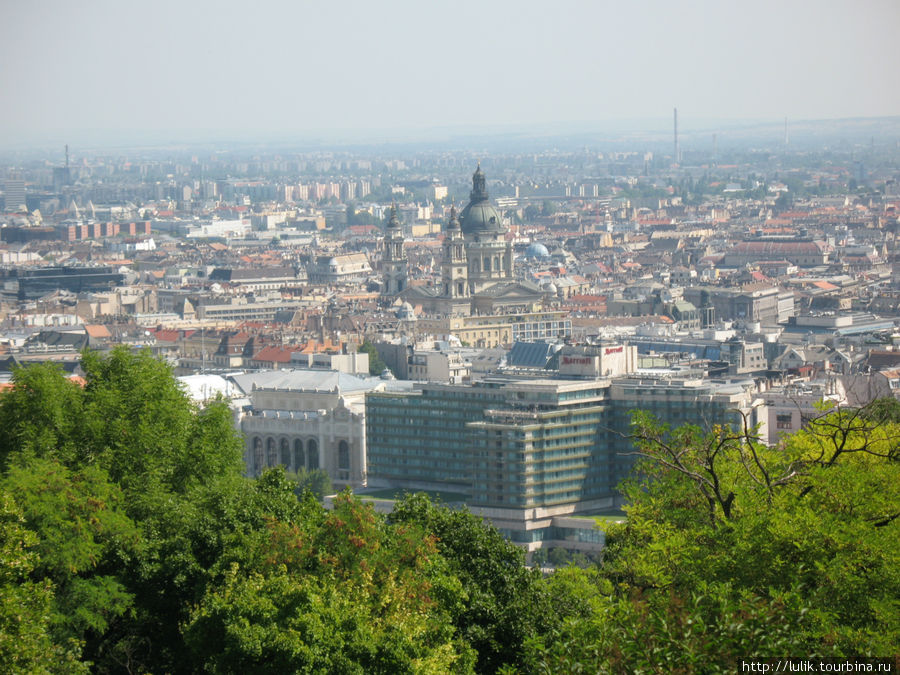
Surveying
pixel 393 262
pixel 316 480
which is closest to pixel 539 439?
pixel 316 480

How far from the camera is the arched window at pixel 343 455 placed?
8181 centimetres

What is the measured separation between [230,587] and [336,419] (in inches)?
1946

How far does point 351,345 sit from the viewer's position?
108m

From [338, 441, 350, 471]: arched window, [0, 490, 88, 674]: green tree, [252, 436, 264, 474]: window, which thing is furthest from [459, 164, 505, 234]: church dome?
[0, 490, 88, 674]: green tree

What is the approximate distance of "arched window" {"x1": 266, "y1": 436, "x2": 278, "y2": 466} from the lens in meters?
84.1

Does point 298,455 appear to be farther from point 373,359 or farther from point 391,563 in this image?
point 391,563

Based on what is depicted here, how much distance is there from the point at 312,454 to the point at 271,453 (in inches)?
71.7

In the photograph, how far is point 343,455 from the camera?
82062 millimetres

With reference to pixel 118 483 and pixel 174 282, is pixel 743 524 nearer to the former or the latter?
pixel 118 483

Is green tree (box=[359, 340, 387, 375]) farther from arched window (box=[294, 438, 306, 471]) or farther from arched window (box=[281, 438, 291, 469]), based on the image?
arched window (box=[294, 438, 306, 471])

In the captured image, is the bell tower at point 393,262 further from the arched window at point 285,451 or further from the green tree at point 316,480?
the green tree at point 316,480

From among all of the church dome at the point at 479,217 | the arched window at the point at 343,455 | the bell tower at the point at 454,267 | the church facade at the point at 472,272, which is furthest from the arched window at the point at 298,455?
the church dome at the point at 479,217

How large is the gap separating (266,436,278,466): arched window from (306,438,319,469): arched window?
137cm

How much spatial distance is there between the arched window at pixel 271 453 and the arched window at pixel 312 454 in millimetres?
1375
